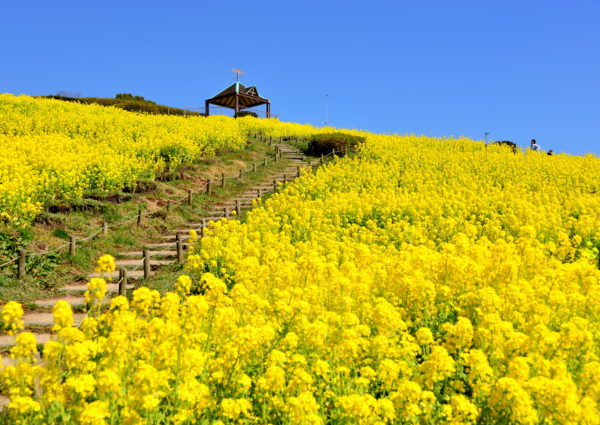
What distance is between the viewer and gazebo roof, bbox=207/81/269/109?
5422 cm

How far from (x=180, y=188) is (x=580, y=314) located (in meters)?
17.7

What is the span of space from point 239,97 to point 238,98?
64 cm

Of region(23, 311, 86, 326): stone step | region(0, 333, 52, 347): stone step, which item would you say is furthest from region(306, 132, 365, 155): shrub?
region(0, 333, 52, 347): stone step

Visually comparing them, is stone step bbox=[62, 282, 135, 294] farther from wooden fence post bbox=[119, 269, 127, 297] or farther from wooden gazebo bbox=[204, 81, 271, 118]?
wooden gazebo bbox=[204, 81, 271, 118]

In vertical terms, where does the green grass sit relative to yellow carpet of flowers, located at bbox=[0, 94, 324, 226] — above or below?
below

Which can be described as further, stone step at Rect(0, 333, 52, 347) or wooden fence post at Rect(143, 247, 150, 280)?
wooden fence post at Rect(143, 247, 150, 280)

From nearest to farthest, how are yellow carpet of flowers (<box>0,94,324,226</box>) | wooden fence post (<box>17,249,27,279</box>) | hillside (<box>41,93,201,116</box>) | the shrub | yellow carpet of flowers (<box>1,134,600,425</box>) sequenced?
1. yellow carpet of flowers (<box>1,134,600,425</box>)
2. wooden fence post (<box>17,249,27,279</box>)
3. yellow carpet of flowers (<box>0,94,324,226</box>)
4. the shrub
5. hillside (<box>41,93,201,116</box>)

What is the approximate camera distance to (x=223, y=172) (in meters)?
25.5

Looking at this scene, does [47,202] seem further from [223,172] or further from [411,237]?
[411,237]

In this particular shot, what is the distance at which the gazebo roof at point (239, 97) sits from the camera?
5422 centimetres

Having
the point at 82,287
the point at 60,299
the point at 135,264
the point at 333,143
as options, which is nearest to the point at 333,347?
the point at 60,299

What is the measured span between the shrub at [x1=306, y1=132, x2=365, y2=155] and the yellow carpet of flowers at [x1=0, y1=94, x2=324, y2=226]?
4718 millimetres

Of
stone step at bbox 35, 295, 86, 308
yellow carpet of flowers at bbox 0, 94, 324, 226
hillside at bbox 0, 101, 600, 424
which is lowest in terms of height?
stone step at bbox 35, 295, 86, 308

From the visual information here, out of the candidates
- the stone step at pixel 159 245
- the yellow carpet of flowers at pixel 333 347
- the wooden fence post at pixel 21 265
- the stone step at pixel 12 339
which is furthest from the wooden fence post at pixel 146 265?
the stone step at pixel 12 339
